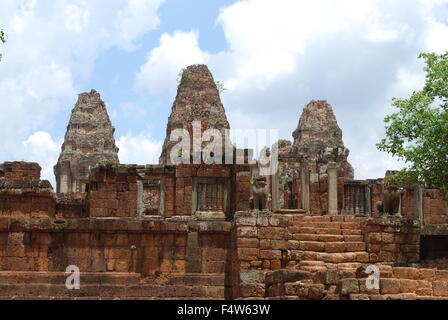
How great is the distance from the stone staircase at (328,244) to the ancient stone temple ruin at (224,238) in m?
0.03

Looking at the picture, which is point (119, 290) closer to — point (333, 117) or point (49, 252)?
point (49, 252)

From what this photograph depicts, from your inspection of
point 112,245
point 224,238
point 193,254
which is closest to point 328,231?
point 224,238

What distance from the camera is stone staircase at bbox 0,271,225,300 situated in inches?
791

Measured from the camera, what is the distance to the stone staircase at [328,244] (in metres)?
18.9

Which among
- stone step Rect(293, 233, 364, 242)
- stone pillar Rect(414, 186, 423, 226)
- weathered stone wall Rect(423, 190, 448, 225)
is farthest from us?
weathered stone wall Rect(423, 190, 448, 225)

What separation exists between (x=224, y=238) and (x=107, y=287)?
3968 millimetres

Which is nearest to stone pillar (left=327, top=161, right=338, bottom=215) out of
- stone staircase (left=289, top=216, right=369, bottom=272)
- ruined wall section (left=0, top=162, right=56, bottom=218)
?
stone staircase (left=289, top=216, right=369, bottom=272)

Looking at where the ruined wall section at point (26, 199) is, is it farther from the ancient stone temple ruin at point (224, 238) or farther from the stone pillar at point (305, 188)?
the stone pillar at point (305, 188)

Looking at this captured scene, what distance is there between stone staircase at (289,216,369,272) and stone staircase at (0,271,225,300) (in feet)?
8.76

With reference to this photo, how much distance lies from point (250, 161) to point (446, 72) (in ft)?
21.6

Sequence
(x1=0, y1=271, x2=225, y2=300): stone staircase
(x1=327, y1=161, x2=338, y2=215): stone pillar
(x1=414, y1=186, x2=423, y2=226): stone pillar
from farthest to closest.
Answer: (x1=414, y1=186, x2=423, y2=226): stone pillar < (x1=327, y1=161, x2=338, y2=215): stone pillar < (x1=0, y1=271, x2=225, y2=300): stone staircase

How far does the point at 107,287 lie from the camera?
67.1 feet

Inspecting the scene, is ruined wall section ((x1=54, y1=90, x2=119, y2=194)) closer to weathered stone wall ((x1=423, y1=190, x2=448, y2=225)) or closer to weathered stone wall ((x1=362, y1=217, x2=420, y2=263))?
weathered stone wall ((x1=423, y1=190, x2=448, y2=225))

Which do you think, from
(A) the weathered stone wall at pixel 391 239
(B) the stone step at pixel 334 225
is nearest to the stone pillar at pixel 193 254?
(B) the stone step at pixel 334 225
